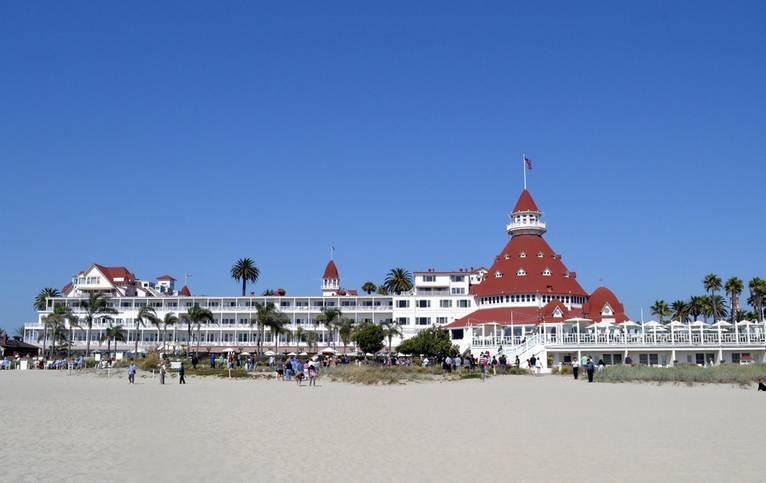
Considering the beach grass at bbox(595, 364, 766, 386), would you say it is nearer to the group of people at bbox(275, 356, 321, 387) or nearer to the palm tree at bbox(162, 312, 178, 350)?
the group of people at bbox(275, 356, 321, 387)

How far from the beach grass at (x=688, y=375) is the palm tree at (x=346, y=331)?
151 feet

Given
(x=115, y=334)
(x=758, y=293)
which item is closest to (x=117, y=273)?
(x=115, y=334)

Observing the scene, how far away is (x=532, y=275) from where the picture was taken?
262 ft

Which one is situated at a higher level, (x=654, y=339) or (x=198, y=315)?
(x=198, y=315)

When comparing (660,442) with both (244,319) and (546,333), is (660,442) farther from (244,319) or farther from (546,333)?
(244,319)

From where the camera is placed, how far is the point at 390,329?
84.8 meters

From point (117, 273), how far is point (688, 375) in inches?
3518

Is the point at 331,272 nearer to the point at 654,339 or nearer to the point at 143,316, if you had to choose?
the point at 143,316

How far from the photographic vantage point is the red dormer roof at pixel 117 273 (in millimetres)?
107812

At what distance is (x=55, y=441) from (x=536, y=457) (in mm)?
8916

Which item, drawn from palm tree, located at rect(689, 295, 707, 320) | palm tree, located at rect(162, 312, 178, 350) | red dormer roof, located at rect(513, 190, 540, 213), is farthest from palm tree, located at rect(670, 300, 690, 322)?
palm tree, located at rect(162, 312, 178, 350)

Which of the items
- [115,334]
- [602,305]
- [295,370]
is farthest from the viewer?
[115,334]

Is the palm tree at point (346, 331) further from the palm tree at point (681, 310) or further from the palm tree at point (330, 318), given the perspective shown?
the palm tree at point (681, 310)

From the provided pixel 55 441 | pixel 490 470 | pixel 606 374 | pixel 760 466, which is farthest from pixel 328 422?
pixel 606 374
